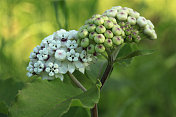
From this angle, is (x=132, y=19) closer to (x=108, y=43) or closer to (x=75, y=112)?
(x=108, y=43)

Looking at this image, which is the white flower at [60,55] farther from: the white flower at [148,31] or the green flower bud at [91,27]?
the white flower at [148,31]

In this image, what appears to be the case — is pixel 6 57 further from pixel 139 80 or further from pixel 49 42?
pixel 139 80

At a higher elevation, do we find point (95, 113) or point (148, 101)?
point (95, 113)

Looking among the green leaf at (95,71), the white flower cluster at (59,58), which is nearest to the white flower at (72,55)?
the white flower cluster at (59,58)

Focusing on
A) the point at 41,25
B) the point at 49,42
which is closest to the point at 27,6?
the point at 41,25

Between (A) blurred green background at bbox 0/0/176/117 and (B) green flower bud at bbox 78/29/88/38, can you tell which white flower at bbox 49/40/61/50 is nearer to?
(B) green flower bud at bbox 78/29/88/38
